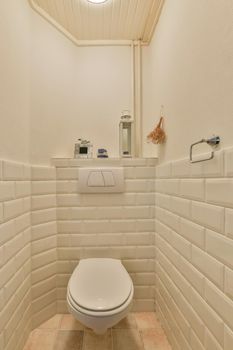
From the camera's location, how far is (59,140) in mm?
1823

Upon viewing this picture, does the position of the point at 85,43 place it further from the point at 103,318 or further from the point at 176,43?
the point at 103,318

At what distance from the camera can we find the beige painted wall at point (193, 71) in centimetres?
80

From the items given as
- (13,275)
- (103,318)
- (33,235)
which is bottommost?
(103,318)

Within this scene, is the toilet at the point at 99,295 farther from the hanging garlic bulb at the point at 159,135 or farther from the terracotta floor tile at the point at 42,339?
the hanging garlic bulb at the point at 159,135

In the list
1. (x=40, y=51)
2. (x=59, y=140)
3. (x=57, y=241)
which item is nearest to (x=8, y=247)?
(x=57, y=241)

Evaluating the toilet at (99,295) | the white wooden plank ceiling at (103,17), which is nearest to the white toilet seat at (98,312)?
the toilet at (99,295)

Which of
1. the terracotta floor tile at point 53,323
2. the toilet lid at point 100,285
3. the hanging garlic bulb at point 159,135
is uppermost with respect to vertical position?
the hanging garlic bulb at point 159,135

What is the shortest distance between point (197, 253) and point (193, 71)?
2.84ft

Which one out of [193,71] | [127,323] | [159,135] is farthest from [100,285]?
[193,71]

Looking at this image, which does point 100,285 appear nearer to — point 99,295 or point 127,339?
point 99,295

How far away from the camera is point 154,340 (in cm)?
146

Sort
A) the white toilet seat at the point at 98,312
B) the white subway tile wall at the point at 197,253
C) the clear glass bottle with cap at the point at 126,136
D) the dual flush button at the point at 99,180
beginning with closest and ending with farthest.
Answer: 1. the white subway tile wall at the point at 197,253
2. the white toilet seat at the point at 98,312
3. the dual flush button at the point at 99,180
4. the clear glass bottle with cap at the point at 126,136

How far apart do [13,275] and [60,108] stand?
50.3 inches

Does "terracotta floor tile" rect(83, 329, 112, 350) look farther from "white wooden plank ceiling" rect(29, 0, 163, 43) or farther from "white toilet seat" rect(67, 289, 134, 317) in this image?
"white wooden plank ceiling" rect(29, 0, 163, 43)
